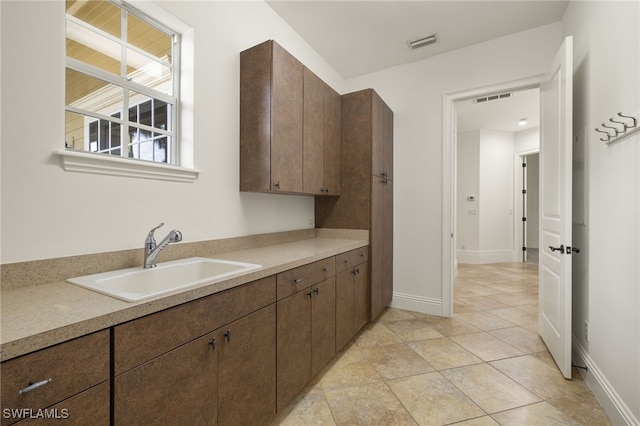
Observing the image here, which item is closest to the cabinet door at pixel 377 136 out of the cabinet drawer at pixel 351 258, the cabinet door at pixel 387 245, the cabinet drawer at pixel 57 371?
the cabinet door at pixel 387 245

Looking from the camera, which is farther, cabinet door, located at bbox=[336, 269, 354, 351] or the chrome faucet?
cabinet door, located at bbox=[336, 269, 354, 351]

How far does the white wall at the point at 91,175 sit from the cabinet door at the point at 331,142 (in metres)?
0.73

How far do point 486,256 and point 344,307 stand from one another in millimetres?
5054

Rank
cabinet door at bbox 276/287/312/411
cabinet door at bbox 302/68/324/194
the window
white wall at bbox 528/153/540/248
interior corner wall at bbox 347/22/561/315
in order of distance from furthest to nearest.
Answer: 1. white wall at bbox 528/153/540/248
2. interior corner wall at bbox 347/22/561/315
3. cabinet door at bbox 302/68/324/194
4. cabinet door at bbox 276/287/312/411
5. the window

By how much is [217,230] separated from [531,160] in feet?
28.7

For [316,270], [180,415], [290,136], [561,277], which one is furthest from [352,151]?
[180,415]

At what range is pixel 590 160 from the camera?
1.93m

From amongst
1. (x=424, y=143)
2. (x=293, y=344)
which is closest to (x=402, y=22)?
(x=424, y=143)

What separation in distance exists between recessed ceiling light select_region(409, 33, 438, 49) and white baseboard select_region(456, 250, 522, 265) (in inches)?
180

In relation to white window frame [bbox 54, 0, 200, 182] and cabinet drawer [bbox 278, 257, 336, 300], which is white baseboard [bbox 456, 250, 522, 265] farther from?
white window frame [bbox 54, 0, 200, 182]

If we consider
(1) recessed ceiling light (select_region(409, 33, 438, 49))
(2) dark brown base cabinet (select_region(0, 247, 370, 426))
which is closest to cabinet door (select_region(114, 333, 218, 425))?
(2) dark brown base cabinet (select_region(0, 247, 370, 426))

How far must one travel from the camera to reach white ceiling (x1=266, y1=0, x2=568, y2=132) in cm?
240

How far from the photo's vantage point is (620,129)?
5.06ft

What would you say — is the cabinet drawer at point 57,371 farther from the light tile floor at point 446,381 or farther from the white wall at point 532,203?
the white wall at point 532,203
